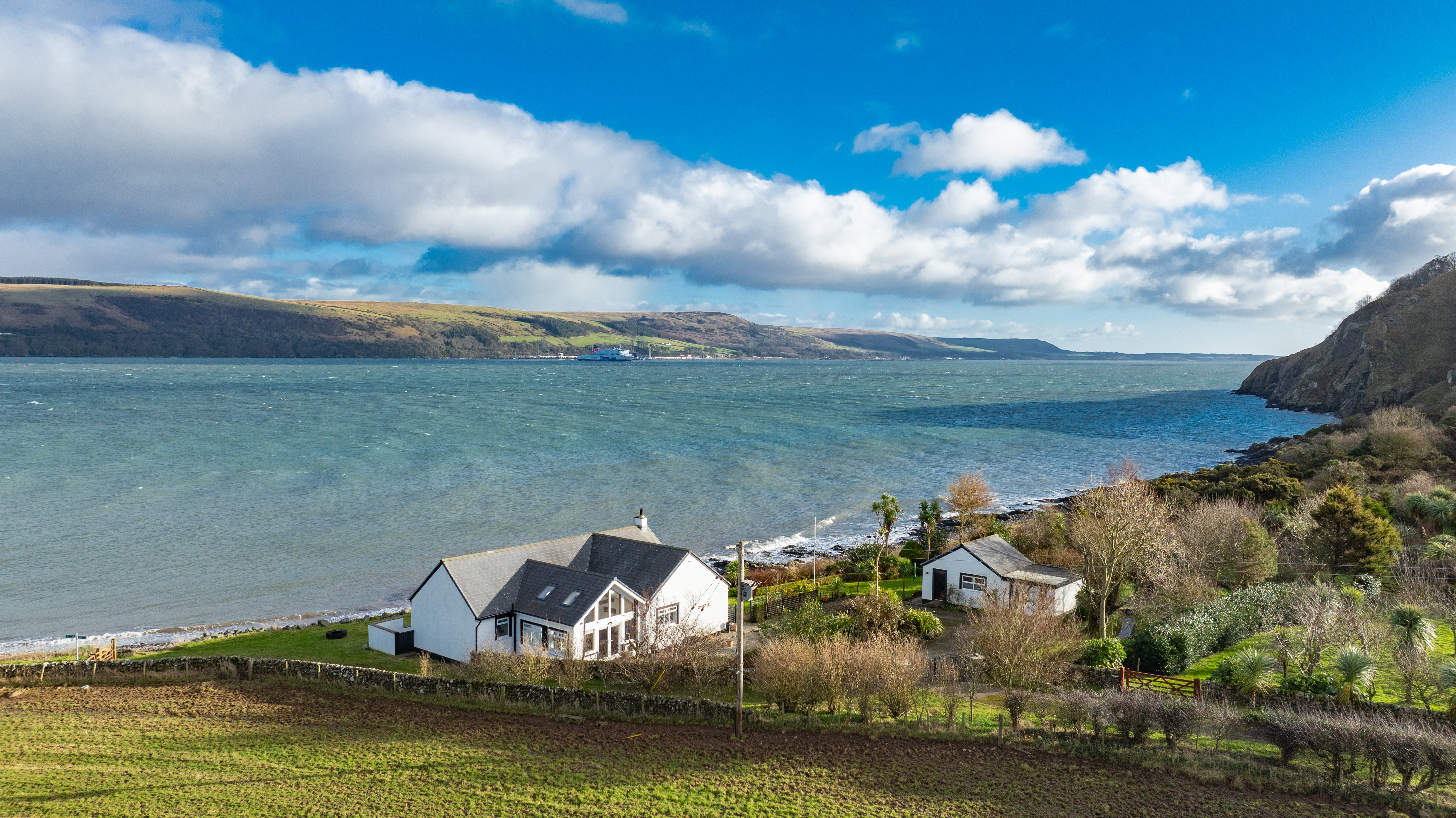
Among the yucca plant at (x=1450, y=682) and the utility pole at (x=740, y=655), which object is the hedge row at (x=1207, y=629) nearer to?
the yucca plant at (x=1450, y=682)

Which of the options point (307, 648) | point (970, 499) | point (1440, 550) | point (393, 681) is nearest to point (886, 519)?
point (970, 499)

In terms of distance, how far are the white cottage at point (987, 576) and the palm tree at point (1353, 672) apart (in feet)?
47.5

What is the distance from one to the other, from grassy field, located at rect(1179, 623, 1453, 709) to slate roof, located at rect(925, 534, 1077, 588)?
8.77 m

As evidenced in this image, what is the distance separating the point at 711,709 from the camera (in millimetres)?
26906

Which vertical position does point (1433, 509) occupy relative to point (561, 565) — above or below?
above

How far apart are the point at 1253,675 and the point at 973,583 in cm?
1772

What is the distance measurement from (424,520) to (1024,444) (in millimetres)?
86040

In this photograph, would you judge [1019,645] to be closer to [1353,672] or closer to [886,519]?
[1353,672]

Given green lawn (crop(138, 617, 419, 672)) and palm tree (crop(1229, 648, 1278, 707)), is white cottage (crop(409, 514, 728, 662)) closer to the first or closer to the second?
green lawn (crop(138, 617, 419, 672))

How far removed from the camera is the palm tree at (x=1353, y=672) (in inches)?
966

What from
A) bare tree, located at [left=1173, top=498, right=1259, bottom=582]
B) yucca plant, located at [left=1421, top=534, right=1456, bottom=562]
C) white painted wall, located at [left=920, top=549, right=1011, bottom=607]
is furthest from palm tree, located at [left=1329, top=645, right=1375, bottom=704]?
yucca plant, located at [left=1421, top=534, right=1456, bottom=562]

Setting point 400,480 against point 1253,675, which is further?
point 400,480

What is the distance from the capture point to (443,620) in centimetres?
3506

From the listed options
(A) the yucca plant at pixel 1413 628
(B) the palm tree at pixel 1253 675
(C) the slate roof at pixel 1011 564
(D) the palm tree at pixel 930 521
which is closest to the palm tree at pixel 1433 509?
(C) the slate roof at pixel 1011 564
